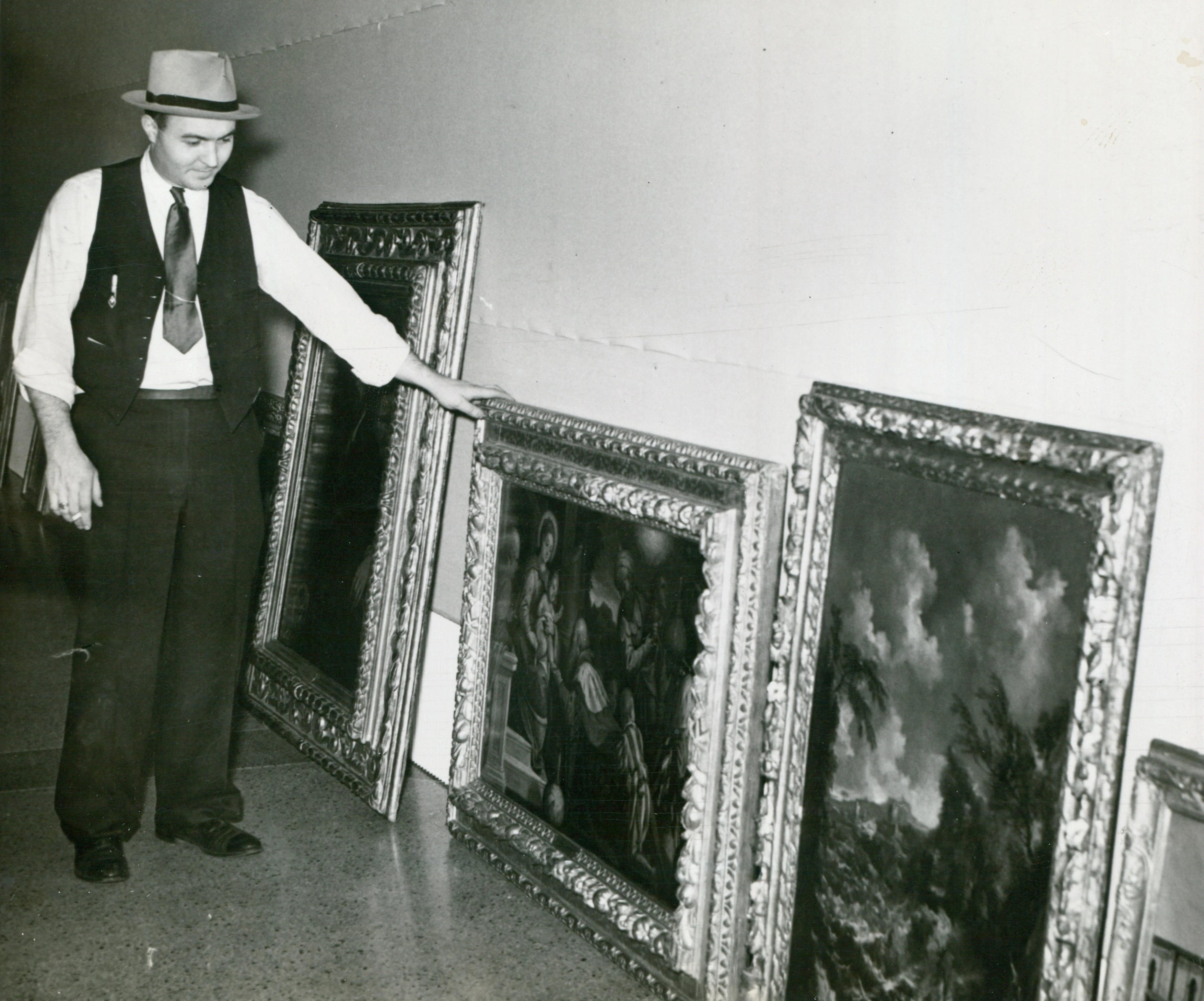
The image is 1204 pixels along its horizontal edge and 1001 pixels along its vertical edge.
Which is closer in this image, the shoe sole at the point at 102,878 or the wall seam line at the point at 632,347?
the wall seam line at the point at 632,347

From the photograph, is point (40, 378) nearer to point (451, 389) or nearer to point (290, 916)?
point (451, 389)

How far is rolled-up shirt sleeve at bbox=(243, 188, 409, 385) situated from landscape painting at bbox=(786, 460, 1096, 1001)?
4.56 ft

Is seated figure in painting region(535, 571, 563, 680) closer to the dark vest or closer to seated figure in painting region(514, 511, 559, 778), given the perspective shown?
seated figure in painting region(514, 511, 559, 778)

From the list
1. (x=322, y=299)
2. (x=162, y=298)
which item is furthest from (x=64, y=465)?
(x=322, y=299)

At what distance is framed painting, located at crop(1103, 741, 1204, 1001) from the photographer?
166 cm

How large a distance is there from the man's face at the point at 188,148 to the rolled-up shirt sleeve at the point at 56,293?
175 mm

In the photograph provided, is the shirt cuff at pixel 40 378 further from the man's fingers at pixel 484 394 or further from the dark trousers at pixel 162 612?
the man's fingers at pixel 484 394

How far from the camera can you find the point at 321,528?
11.8 ft

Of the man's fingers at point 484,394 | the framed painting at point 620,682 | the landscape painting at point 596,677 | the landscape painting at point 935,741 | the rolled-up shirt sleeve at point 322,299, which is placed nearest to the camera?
the landscape painting at point 935,741

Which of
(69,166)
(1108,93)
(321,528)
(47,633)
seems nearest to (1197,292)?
(1108,93)

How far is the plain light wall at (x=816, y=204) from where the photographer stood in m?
1.72

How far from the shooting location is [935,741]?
1.96m

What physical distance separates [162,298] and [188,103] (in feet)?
1.51

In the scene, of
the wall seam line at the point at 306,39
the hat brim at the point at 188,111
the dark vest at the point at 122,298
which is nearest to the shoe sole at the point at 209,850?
the dark vest at the point at 122,298
